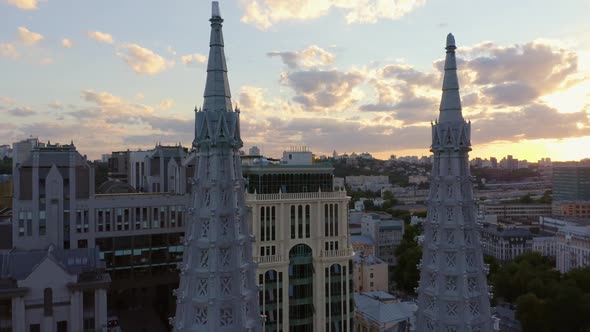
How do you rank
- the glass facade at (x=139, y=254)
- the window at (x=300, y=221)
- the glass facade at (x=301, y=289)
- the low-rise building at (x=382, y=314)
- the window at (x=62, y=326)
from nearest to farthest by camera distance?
1. the window at (x=62, y=326)
2. the glass facade at (x=301, y=289)
3. the window at (x=300, y=221)
4. the glass facade at (x=139, y=254)
5. the low-rise building at (x=382, y=314)

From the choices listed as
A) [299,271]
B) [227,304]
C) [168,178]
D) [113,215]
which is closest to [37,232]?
[113,215]

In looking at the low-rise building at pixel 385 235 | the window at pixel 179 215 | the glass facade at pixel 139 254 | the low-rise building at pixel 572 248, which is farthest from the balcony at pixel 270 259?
the low-rise building at pixel 385 235

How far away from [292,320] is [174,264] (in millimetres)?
22111

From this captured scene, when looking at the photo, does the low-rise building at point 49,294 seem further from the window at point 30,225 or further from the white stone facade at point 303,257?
the white stone facade at point 303,257

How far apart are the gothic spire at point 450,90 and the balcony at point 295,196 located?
3904 cm

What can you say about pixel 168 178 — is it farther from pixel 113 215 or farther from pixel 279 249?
pixel 279 249

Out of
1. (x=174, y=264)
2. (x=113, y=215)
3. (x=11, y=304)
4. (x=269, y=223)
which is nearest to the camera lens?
(x=11, y=304)

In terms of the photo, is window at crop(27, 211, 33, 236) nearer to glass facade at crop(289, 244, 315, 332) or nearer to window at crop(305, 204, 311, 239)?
glass facade at crop(289, 244, 315, 332)

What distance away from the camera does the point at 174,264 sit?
2968 inches

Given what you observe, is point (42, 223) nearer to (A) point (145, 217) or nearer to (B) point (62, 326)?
(A) point (145, 217)

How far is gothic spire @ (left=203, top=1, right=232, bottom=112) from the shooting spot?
21.5 meters

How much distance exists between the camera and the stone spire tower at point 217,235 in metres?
20.5

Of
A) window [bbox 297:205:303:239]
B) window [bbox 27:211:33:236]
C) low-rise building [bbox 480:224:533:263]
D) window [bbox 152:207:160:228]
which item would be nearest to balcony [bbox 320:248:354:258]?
window [bbox 297:205:303:239]

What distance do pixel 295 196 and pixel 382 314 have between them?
81.0 ft
